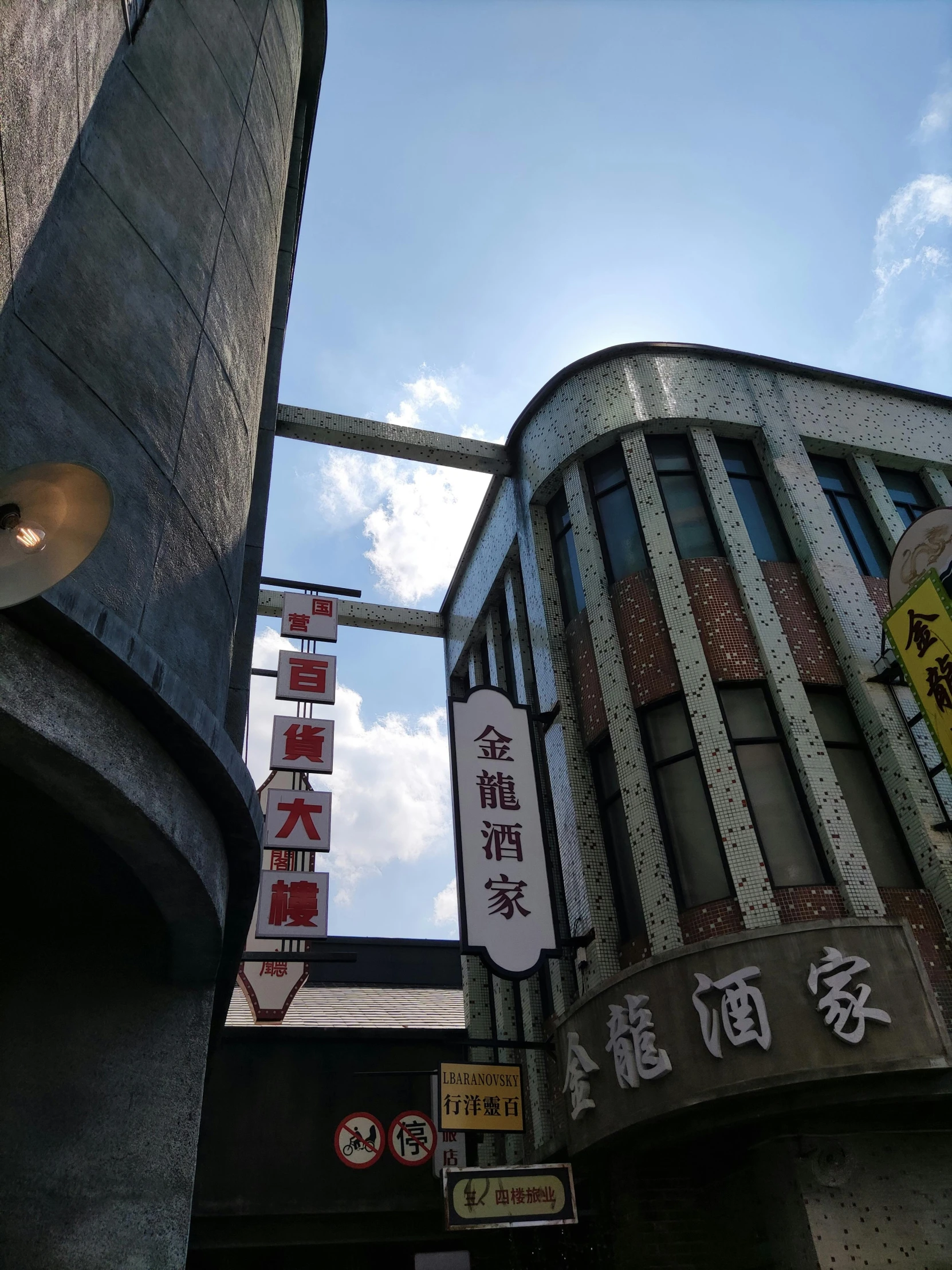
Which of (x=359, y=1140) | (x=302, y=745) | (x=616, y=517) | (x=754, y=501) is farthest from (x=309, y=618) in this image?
(x=359, y=1140)

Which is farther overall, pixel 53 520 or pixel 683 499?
pixel 683 499

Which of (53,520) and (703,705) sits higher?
(703,705)

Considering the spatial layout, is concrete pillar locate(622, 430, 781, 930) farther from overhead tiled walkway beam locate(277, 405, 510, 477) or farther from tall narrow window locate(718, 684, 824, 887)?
overhead tiled walkway beam locate(277, 405, 510, 477)

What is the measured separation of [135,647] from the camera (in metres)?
5.37

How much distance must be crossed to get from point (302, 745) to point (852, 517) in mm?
9348

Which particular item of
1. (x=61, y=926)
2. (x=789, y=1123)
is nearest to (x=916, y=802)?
(x=789, y=1123)

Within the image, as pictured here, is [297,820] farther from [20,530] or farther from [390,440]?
[20,530]

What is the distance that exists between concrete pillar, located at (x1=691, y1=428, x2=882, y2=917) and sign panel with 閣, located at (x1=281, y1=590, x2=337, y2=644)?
654cm

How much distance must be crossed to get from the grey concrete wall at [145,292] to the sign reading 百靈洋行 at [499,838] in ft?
14.4

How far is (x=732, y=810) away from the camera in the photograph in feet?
34.6

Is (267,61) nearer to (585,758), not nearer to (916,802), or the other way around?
(585,758)

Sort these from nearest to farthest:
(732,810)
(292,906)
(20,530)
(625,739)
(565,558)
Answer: (20,530)
(732,810)
(625,739)
(292,906)
(565,558)

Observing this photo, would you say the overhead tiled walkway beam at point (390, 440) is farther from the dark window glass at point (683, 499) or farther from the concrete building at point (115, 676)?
the concrete building at point (115, 676)

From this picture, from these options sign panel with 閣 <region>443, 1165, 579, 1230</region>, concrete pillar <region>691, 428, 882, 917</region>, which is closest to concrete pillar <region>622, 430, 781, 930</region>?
concrete pillar <region>691, 428, 882, 917</region>
